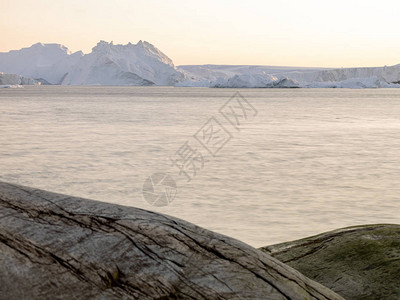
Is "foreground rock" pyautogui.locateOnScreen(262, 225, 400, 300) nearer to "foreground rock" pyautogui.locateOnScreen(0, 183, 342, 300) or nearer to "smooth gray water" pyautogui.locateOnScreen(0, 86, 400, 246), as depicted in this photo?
"foreground rock" pyautogui.locateOnScreen(0, 183, 342, 300)

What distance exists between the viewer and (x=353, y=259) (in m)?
3.38

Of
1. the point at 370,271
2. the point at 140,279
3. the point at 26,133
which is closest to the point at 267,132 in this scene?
the point at 26,133

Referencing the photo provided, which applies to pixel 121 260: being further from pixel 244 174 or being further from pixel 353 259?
pixel 244 174

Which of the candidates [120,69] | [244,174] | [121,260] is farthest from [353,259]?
[120,69]

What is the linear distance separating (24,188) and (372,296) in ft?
6.96

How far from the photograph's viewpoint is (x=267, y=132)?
20.5m

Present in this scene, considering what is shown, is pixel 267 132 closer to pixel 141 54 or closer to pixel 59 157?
pixel 59 157

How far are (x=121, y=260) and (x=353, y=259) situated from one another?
181cm

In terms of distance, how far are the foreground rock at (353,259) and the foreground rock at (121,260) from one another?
2.51ft

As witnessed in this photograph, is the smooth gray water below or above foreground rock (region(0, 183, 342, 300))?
below

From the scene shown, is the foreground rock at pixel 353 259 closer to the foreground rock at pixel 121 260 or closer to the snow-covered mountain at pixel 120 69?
the foreground rock at pixel 121 260

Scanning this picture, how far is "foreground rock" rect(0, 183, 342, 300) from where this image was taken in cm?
215

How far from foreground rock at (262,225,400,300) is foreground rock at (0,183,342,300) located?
2.51 ft

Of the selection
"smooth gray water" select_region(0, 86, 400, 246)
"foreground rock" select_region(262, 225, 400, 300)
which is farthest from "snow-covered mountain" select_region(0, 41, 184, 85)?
"foreground rock" select_region(262, 225, 400, 300)
